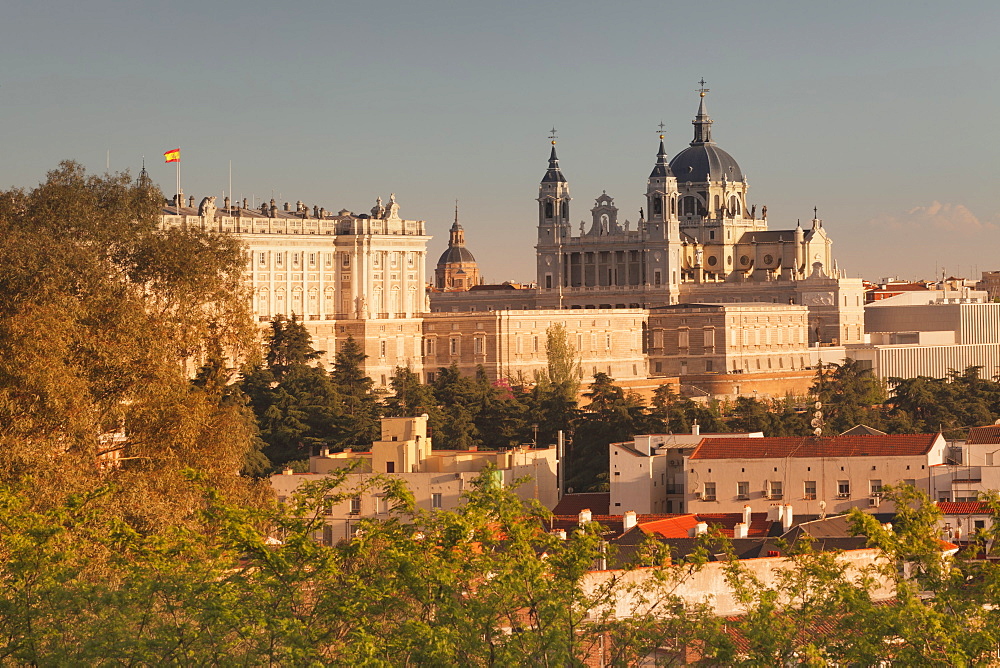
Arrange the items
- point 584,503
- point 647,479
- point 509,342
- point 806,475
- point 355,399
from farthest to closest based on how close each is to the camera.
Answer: point 509,342 → point 355,399 → point 584,503 → point 647,479 → point 806,475

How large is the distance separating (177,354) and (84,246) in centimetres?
229

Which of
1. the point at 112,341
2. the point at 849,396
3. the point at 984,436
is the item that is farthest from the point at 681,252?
the point at 112,341

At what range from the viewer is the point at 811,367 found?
115m

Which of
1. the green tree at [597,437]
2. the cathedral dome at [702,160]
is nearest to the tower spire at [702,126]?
the cathedral dome at [702,160]

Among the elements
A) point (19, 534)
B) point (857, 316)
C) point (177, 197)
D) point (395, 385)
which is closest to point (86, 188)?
point (19, 534)

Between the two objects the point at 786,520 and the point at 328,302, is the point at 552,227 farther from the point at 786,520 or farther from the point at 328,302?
the point at 786,520

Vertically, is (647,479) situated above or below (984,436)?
below

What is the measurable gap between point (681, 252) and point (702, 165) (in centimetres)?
819

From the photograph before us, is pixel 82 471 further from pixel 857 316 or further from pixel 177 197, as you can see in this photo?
pixel 857 316

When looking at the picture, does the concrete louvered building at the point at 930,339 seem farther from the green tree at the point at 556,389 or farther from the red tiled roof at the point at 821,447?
the red tiled roof at the point at 821,447

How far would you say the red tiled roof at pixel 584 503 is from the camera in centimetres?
4400

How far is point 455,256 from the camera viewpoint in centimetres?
18500

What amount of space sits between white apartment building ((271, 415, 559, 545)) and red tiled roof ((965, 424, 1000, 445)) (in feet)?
33.5

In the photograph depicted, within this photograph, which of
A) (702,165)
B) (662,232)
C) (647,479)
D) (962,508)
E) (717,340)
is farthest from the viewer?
(702,165)
